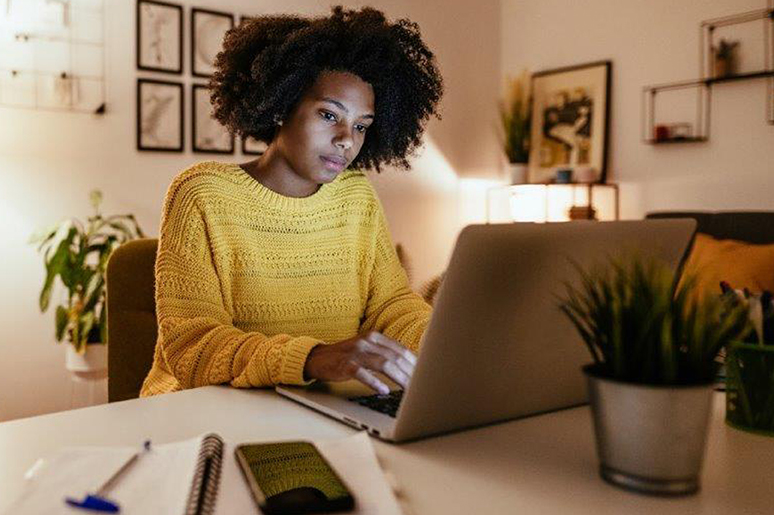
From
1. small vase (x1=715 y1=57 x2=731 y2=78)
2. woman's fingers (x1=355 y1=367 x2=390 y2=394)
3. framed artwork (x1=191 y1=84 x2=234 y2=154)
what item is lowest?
woman's fingers (x1=355 y1=367 x2=390 y2=394)

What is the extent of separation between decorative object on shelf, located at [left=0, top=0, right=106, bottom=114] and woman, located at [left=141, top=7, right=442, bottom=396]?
1.53 meters

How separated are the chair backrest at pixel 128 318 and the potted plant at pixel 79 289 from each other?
1293 millimetres

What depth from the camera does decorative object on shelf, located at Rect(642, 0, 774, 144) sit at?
3.13 metres

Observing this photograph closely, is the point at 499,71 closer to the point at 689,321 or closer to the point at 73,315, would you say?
the point at 73,315

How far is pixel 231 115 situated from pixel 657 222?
105 cm

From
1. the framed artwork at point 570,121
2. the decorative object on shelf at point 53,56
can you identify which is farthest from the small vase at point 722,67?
the decorative object on shelf at point 53,56

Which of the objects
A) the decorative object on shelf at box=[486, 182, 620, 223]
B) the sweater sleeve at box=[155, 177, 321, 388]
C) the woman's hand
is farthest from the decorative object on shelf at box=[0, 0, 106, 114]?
the woman's hand

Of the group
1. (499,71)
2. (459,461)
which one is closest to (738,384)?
(459,461)

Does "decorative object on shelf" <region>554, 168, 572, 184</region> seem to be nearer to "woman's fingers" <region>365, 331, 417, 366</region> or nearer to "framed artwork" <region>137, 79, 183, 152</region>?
"framed artwork" <region>137, 79, 183, 152</region>

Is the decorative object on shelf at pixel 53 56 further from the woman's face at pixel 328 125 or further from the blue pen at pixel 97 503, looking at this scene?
the blue pen at pixel 97 503

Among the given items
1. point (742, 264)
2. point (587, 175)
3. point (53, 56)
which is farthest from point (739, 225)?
point (53, 56)

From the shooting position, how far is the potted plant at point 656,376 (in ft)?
1.90

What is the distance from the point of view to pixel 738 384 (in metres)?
0.79

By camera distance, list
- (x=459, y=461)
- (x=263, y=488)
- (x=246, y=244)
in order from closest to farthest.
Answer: (x=263, y=488)
(x=459, y=461)
(x=246, y=244)
